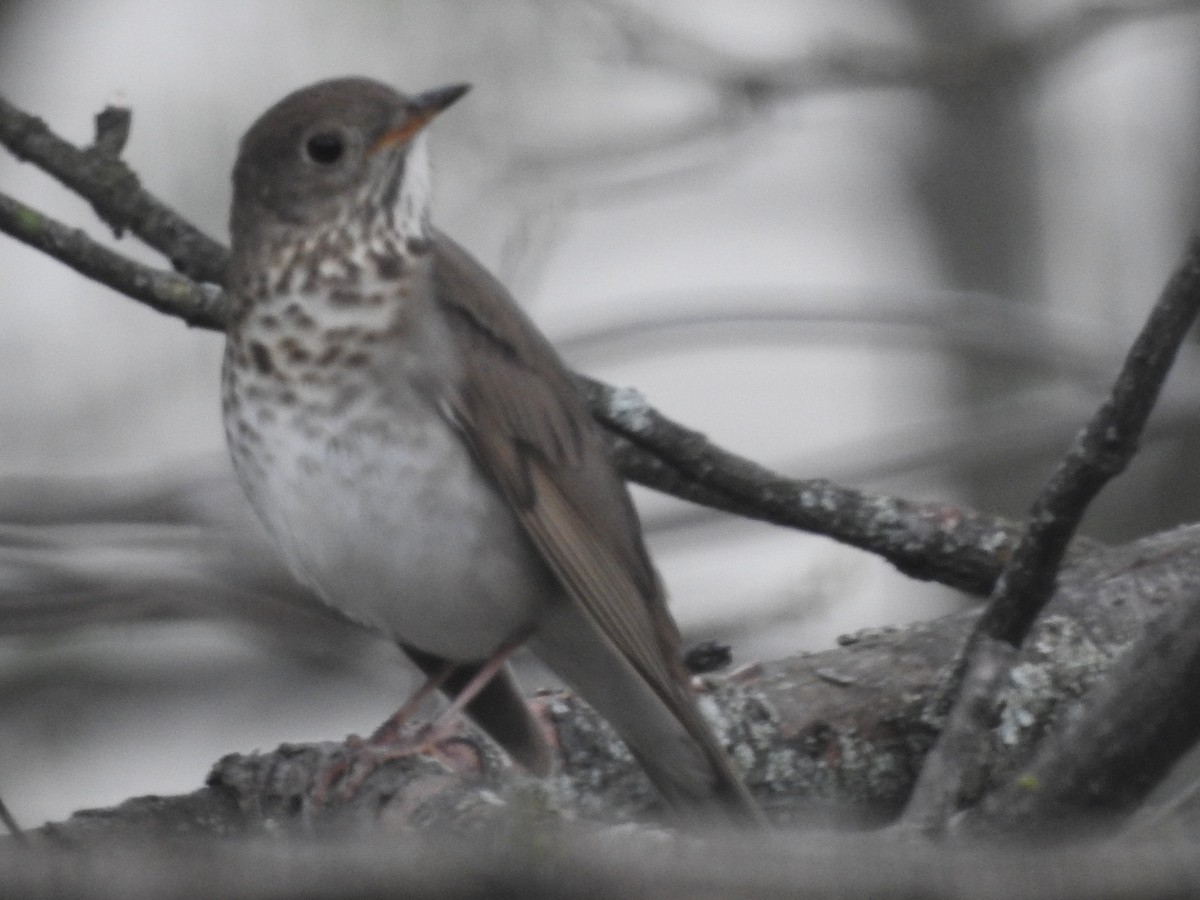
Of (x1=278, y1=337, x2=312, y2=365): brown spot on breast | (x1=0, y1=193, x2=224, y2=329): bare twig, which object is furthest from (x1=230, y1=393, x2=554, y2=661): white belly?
(x1=0, y1=193, x2=224, y2=329): bare twig

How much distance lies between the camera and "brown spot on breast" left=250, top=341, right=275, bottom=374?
158 inches

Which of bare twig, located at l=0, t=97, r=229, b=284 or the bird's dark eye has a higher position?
the bird's dark eye

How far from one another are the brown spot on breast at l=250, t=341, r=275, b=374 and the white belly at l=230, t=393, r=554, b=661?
85 millimetres

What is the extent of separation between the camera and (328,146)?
4.43 metres

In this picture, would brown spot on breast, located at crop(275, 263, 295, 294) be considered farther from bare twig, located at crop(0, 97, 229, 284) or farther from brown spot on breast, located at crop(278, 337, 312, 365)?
bare twig, located at crop(0, 97, 229, 284)

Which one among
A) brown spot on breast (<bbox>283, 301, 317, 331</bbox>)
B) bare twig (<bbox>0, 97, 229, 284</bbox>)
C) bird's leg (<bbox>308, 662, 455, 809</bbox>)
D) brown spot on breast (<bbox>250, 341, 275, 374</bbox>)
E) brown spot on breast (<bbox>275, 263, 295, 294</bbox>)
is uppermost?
bare twig (<bbox>0, 97, 229, 284</bbox>)

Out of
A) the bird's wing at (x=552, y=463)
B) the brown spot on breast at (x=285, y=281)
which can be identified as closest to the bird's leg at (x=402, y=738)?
the bird's wing at (x=552, y=463)

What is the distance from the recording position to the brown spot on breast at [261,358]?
4004 mm

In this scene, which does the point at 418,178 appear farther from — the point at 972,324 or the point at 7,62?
the point at 7,62

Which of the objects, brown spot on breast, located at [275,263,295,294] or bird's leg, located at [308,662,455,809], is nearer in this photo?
bird's leg, located at [308,662,455,809]

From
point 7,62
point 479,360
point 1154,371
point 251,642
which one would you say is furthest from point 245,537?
point 7,62

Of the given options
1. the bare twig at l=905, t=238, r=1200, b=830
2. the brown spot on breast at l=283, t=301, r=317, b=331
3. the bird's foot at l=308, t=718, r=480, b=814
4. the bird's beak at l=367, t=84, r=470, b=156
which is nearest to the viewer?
the bare twig at l=905, t=238, r=1200, b=830

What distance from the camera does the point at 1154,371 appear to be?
9.05ft

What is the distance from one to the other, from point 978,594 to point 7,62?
16.5 ft
